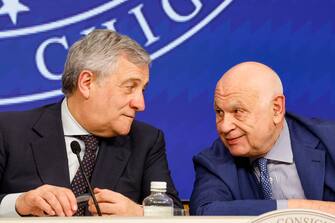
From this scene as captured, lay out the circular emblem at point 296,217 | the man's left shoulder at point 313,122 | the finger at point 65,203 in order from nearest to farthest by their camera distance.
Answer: the circular emblem at point 296,217, the finger at point 65,203, the man's left shoulder at point 313,122

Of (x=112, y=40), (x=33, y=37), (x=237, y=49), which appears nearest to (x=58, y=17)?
(x=33, y=37)

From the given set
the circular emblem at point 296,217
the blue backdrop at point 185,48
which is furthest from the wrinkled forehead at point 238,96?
the circular emblem at point 296,217

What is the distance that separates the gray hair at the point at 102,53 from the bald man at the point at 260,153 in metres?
0.27

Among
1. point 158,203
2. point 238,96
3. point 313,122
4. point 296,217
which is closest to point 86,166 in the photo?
point 158,203

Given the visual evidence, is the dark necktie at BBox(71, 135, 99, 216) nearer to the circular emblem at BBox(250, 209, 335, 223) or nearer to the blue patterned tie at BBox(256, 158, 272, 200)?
the blue patterned tie at BBox(256, 158, 272, 200)

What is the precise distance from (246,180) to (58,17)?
0.86 meters

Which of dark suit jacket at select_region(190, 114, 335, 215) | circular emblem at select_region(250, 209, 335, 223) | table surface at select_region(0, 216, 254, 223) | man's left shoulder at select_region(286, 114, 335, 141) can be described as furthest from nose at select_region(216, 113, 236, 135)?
circular emblem at select_region(250, 209, 335, 223)

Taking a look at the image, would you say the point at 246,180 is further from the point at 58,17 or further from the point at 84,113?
the point at 58,17

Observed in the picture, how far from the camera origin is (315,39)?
263cm

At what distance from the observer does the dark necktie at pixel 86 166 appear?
2104mm

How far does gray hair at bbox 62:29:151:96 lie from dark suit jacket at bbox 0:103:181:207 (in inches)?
6.9

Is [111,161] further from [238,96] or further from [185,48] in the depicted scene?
[185,48]

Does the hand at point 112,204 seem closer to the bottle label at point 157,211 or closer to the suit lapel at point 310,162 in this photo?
the bottle label at point 157,211

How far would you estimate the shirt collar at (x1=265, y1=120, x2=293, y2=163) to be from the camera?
7.19 feet
